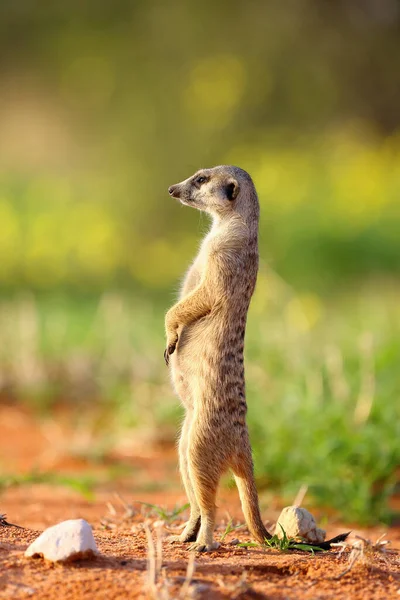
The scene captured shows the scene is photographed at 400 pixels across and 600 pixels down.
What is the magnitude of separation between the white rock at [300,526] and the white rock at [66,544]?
84 cm

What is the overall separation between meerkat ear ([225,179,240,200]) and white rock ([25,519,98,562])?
1443 millimetres

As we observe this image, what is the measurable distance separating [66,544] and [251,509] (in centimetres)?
79

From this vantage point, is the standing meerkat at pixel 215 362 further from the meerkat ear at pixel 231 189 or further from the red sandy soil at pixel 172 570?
the red sandy soil at pixel 172 570

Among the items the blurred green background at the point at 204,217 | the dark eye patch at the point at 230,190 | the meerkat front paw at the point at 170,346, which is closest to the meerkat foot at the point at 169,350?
the meerkat front paw at the point at 170,346

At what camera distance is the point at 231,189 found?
3.83 metres

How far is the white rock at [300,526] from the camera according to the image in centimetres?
354

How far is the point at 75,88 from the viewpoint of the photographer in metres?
17.0

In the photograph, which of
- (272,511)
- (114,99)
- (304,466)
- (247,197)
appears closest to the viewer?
(247,197)

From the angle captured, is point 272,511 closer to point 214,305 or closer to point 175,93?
point 214,305

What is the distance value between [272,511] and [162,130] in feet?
33.4

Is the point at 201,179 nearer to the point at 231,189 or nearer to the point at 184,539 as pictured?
the point at 231,189

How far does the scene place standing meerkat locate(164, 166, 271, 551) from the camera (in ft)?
11.2

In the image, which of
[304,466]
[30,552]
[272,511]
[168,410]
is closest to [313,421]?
[304,466]

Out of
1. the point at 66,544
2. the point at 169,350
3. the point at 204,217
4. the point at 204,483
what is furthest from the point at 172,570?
the point at 204,217
